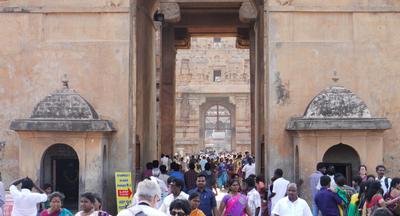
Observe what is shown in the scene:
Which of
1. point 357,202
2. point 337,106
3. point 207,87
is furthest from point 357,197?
point 207,87

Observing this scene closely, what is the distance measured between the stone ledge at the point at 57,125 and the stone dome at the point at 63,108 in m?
0.21

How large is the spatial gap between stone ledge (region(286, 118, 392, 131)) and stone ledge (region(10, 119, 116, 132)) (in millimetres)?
4472

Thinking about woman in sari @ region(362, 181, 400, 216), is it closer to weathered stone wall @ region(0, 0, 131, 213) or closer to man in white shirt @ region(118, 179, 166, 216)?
man in white shirt @ region(118, 179, 166, 216)

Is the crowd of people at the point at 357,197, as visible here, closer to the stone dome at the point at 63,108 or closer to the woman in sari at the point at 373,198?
the woman in sari at the point at 373,198

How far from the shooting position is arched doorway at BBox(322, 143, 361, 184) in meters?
17.2

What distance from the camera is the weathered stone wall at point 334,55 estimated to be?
17.7 metres

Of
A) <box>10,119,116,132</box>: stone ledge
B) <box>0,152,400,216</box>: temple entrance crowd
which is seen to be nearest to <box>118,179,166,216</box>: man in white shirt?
<box>0,152,400,216</box>: temple entrance crowd

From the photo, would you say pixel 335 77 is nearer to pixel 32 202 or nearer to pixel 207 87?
pixel 32 202

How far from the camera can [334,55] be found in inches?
704

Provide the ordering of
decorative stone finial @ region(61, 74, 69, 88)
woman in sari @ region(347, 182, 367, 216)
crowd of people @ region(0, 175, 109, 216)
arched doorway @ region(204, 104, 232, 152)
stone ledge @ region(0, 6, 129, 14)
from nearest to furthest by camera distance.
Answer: crowd of people @ region(0, 175, 109, 216)
woman in sari @ region(347, 182, 367, 216)
decorative stone finial @ region(61, 74, 69, 88)
stone ledge @ region(0, 6, 129, 14)
arched doorway @ region(204, 104, 232, 152)

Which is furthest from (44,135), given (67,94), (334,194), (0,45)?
(334,194)

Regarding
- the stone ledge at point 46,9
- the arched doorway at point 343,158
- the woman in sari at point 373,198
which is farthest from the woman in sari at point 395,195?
the stone ledge at point 46,9

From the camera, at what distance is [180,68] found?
54469 millimetres

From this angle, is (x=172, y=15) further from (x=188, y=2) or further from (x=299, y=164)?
(x=299, y=164)
